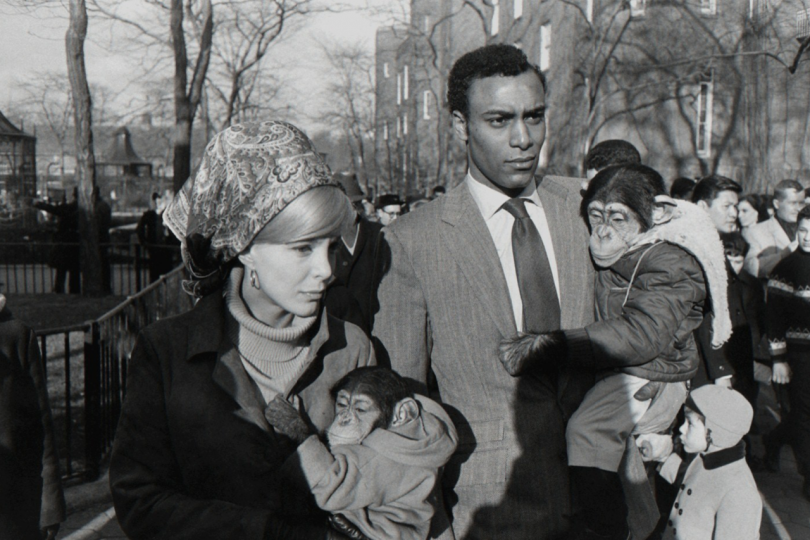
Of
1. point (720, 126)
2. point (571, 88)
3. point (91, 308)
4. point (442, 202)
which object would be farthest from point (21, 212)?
point (442, 202)

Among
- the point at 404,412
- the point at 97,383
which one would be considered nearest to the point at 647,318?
the point at 404,412

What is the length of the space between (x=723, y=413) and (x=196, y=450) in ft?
10.8

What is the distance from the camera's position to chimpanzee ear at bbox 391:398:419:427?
2.22 meters

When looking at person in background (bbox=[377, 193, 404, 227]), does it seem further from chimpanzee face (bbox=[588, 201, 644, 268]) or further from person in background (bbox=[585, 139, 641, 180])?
chimpanzee face (bbox=[588, 201, 644, 268])

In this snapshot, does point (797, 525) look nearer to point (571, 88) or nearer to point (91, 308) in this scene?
point (91, 308)

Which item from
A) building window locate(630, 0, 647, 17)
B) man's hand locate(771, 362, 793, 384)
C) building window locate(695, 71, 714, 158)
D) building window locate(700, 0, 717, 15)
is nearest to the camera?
man's hand locate(771, 362, 793, 384)

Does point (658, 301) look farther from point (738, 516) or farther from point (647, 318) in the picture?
point (738, 516)

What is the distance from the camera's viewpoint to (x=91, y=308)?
45.5ft

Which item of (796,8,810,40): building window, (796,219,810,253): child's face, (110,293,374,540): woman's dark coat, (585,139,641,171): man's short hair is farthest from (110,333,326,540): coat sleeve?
(796,8,810,40): building window

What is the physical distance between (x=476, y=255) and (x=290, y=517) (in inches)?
41.5

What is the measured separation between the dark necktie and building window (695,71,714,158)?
68.6 feet

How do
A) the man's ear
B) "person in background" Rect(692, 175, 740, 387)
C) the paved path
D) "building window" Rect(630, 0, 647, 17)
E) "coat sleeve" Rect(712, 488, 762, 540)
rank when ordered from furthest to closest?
"building window" Rect(630, 0, 647, 17), the paved path, "person in background" Rect(692, 175, 740, 387), "coat sleeve" Rect(712, 488, 762, 540), the man's ear

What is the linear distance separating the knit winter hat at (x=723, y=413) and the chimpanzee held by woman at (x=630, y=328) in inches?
58.5

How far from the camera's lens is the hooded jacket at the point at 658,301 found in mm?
2631
